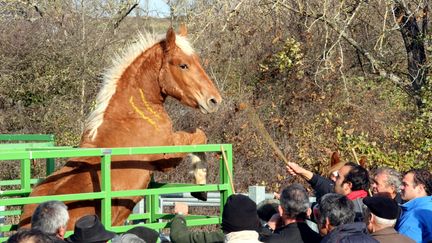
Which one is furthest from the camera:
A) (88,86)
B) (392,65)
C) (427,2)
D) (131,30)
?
(131,30)

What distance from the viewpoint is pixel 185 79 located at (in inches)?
318

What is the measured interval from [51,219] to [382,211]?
2166 mm

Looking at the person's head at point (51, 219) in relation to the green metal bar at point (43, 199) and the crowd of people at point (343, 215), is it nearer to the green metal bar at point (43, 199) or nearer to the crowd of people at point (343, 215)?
the green metal bar at point (43, 199)

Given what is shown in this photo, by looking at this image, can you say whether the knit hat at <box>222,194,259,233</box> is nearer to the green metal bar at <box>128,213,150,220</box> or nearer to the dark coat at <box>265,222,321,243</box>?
the dark coat at <box>265,222,321,243</box>

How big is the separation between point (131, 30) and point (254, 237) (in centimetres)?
1480

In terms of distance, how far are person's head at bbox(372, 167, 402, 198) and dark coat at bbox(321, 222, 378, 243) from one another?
145cm

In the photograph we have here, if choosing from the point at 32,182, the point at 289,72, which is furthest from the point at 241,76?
the point at 32,182

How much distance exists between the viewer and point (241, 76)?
16.7 m

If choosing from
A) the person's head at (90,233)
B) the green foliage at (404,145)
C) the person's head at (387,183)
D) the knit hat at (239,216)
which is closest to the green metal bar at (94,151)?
the person's head at (90,233)

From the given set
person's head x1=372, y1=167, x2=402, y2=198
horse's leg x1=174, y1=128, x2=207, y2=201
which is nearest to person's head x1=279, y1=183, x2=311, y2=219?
person's head x1=372, y1=167, x2=402, y2=198

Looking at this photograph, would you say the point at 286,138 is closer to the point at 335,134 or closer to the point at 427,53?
the point at 335,134

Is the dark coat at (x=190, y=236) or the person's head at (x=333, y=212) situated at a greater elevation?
the person's head at (x=333, y=212)

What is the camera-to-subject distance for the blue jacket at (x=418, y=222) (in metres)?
6.47

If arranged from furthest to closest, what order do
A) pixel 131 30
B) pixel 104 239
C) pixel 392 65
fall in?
pixel 131 30, pixel 392 65, pixel 104 239
